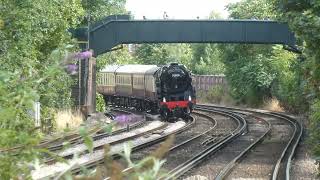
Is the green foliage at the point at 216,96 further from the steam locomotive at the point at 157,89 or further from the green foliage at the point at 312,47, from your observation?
the green foliage at the point at 312,47

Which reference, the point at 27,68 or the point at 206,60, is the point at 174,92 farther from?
the point at 206,60

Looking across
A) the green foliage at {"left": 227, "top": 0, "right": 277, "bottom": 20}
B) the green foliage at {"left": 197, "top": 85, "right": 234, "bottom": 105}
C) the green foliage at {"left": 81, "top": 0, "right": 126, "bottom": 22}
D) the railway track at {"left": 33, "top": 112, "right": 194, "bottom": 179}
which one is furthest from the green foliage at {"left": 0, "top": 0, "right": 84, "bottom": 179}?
the green foliage at {"left": 197, "top": 85, "right": 234, "bottom": 105}

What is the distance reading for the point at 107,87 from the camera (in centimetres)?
4672

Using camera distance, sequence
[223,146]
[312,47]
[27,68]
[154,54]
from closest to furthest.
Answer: [27,68]
[312,47]
[223,146]
[154,54]

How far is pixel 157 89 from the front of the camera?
107ft

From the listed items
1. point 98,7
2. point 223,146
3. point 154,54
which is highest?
point 98,7

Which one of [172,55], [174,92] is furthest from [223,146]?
[172,55]

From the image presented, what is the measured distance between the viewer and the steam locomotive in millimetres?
31984

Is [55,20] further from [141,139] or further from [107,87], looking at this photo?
[107,87]

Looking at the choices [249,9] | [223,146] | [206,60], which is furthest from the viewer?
[206,60]

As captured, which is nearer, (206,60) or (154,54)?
(206,60)

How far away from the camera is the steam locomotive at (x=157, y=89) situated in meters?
32.0

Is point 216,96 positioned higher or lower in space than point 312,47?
lower

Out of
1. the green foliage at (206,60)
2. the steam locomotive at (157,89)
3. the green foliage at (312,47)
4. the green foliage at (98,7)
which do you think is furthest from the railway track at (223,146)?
the green foliage at (206,60)
